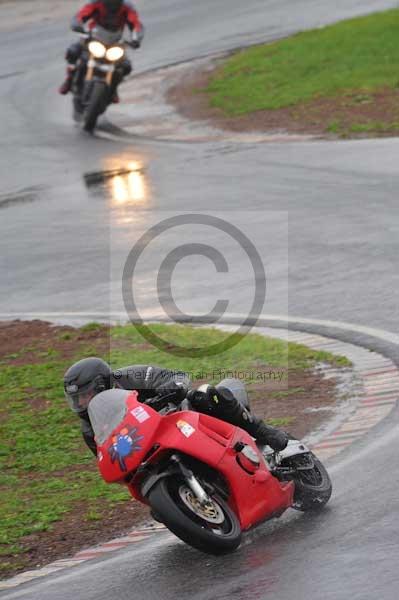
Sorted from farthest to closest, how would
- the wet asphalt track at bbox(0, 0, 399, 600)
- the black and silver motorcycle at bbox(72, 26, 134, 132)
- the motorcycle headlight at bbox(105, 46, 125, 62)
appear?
the motorcycle headlight at bbox(105, 46, 125, 62)
the black and silver motorcycle at bbox(72, 26, 134, 132)
the wet asphalt track at bbox(0, 0, 399, 600)

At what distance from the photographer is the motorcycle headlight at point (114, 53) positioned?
23.5 metres

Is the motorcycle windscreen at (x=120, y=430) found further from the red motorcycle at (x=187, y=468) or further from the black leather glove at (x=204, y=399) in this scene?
the black leather glove at (x=204, y=399)

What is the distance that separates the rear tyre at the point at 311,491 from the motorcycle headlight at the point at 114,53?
53.6 ft

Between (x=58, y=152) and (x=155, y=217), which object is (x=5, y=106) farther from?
(x=155, y=217)

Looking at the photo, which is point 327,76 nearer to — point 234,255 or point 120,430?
point 234,255

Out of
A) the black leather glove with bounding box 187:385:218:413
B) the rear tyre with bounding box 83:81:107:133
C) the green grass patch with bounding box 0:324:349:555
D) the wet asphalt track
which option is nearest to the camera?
the wet asphalt track

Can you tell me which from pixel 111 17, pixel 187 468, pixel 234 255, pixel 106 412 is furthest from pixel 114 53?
pixel 187 468

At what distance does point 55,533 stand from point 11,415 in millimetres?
2698

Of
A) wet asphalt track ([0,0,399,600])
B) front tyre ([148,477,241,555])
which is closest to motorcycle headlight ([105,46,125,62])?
wet asphalt track ([0,0,399,600])

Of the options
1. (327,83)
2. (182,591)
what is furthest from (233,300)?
(327,83)

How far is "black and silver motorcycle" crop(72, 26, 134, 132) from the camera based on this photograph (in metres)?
23.4

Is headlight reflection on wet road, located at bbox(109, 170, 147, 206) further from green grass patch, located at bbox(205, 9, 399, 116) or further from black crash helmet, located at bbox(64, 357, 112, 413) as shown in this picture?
black crash helmet, located at bbox(64, 357, 112, 413)

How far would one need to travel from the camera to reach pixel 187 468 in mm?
7512

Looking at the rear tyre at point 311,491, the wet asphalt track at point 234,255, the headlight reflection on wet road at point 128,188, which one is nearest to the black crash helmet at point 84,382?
the wet asphalt track at point 234,255
